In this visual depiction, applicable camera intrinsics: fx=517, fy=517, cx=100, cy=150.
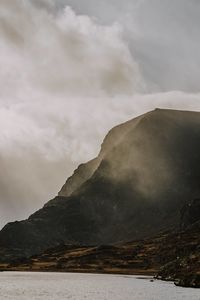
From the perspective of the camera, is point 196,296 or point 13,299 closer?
point 13,299

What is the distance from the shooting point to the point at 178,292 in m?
152

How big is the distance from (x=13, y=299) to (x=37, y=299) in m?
6.25

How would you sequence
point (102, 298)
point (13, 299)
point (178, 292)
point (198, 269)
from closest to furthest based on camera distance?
point (13, 299) → point (102, 298) → point (178, 292) → point (198, 269)

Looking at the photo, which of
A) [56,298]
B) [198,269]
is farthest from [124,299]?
[198,269]

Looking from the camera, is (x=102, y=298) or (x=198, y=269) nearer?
(x=102, y=298)

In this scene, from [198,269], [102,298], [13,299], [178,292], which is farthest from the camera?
[198,269]

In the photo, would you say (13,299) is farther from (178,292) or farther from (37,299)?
(178,292)

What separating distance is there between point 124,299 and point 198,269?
69.5 m

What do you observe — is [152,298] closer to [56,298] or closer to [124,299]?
[124,299]

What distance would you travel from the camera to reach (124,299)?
440 ft

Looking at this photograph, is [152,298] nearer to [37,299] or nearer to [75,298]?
[75,298]

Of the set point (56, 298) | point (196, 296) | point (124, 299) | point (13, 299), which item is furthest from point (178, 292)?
point (13, 299)

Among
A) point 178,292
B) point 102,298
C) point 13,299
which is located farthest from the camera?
point 178,292

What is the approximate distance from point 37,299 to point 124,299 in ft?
73.5
